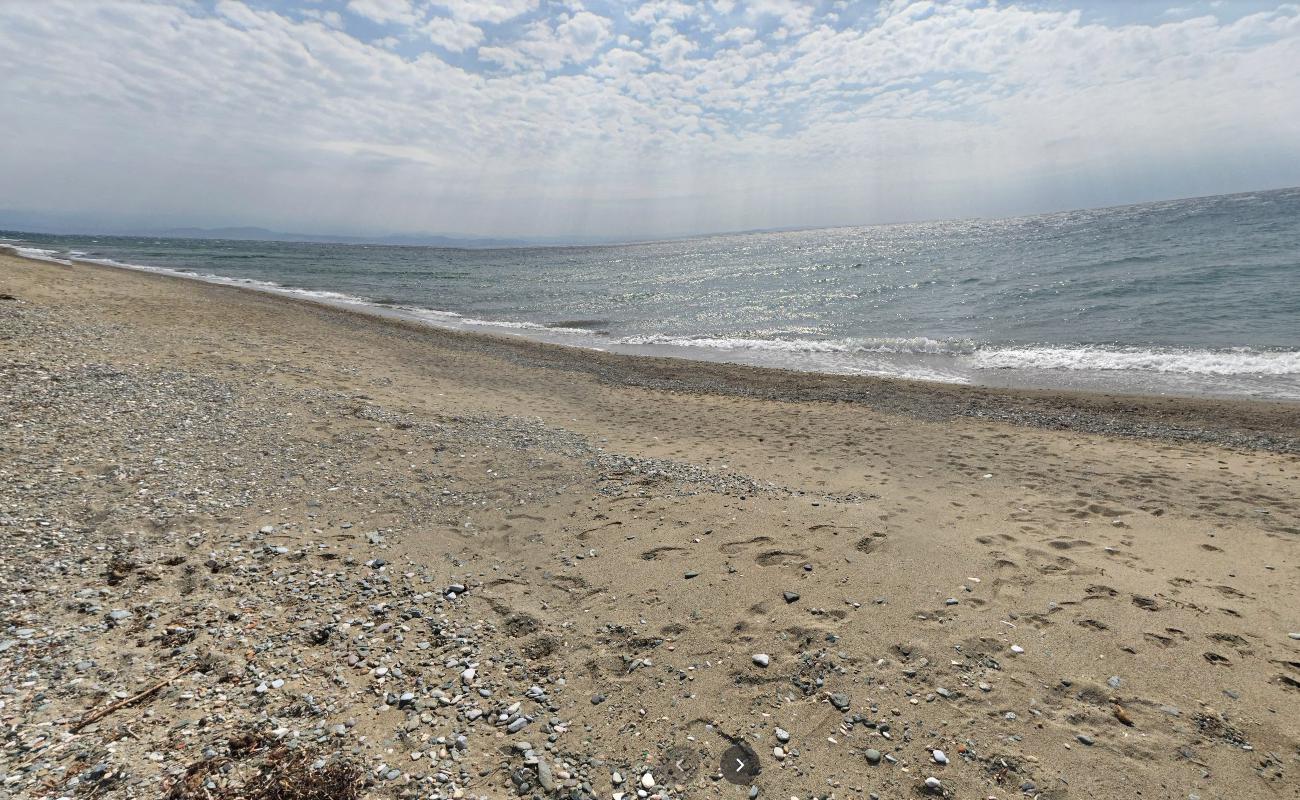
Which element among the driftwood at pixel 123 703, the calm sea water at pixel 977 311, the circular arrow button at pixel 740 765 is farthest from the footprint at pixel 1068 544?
the calm sea water at pixel 977 311

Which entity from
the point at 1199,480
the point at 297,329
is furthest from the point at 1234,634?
the point at 297,329

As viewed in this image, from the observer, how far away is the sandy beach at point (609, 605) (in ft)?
12.2

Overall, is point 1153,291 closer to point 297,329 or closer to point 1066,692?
point 1066,692

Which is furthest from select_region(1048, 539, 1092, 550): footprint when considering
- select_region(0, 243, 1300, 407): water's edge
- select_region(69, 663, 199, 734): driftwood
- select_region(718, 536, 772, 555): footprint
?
select_region(0, 243, 1300, 407): water's edge

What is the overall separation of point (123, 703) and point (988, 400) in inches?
628

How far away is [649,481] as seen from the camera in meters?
8.44

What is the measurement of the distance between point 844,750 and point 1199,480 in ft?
29.4

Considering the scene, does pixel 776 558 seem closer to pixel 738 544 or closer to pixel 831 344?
pixel 738 544

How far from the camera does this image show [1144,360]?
57.3 feet

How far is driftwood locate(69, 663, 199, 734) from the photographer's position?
11.9ft

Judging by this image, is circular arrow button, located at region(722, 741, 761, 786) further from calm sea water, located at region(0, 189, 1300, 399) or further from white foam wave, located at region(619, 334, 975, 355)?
white foam wave, located at region(619, 334, 975, 355)

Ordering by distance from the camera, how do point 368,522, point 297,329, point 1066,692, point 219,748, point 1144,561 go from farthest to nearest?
point 297,329, point 368,522, point 1144,561, point 1066,692, point 219,748

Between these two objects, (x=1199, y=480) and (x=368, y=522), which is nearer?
(x=368, y=522)

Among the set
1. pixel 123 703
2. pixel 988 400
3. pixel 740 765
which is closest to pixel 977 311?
pixel 988 400
